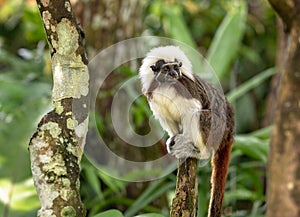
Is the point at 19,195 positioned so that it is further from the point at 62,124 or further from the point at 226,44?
the point at 226,44

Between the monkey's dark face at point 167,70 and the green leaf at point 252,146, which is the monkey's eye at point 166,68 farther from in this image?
the green leaf at point 252,146

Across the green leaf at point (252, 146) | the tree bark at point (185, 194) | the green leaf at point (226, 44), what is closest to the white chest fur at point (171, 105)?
the tree bark at point (185, 194)

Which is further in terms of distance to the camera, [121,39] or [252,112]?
[252,112]

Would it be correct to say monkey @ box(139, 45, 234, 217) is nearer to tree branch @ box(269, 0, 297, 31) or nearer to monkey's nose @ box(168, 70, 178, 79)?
monkey's nose @ box(168, 70, 178, 79)

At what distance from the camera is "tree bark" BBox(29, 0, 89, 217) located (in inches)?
54.7

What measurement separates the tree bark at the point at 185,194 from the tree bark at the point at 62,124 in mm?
246

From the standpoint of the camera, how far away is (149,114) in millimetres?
2869

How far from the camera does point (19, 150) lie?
2500mm

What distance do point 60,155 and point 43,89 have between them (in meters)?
1.59

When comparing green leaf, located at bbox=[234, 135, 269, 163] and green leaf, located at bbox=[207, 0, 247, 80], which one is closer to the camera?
green leaf, located at bbox=[234, 135, 269, 163]

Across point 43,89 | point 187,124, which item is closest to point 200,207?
A: point 187,124

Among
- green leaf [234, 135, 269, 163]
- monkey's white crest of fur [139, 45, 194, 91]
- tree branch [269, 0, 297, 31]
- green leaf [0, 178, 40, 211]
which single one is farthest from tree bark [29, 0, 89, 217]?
green leaf [234, 135, 269, 163]

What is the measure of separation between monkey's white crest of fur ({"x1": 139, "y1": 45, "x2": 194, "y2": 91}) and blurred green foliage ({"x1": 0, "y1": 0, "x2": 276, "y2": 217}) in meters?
0.37

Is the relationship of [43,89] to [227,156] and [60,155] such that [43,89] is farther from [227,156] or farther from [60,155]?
[60,155]
